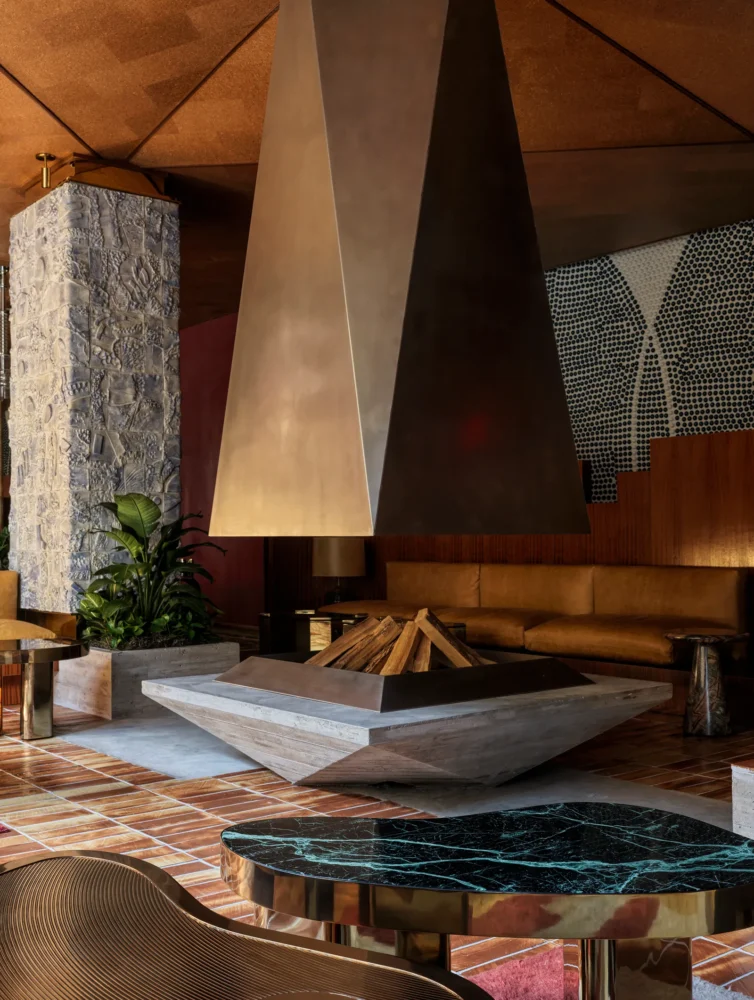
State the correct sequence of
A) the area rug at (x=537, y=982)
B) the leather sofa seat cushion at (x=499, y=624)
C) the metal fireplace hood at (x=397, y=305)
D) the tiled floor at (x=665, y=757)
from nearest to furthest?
the area rug at (x=537, y=982), the metal fireplace hood at (x=397, y=305), the tiled floor at (x=665, y=757), the leather sofa seat cushion at (x=499, y=624)

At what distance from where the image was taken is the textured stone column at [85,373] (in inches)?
229

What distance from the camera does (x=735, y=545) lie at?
5.85m

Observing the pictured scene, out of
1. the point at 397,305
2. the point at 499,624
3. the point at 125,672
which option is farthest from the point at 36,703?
the point at 499,624

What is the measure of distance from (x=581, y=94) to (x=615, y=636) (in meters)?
2.77

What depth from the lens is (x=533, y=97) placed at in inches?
193

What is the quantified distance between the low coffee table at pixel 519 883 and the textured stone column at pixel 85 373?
449 cm

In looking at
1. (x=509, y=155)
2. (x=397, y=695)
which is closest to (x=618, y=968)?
(x=397, y=695)

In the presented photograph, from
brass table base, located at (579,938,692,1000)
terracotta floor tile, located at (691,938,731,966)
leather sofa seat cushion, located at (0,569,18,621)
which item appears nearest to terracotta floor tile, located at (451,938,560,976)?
terracotta floor tile, located at (691,938,731,966)

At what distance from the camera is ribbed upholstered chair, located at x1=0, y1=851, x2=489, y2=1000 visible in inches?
37.1

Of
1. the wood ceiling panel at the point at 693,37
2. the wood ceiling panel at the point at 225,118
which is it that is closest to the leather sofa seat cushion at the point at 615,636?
the wood ceiling panel at the point at 693,37

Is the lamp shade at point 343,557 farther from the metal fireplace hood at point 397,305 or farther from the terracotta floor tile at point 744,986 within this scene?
the terracotta floor tile at point 744,986

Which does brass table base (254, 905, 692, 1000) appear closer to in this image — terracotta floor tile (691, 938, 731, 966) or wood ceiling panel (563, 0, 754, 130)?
terracotta floor tile (691, 938, 731, 966)

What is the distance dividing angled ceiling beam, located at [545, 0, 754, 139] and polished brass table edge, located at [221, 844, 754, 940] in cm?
384

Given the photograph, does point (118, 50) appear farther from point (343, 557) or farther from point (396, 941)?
point (396, 941)
